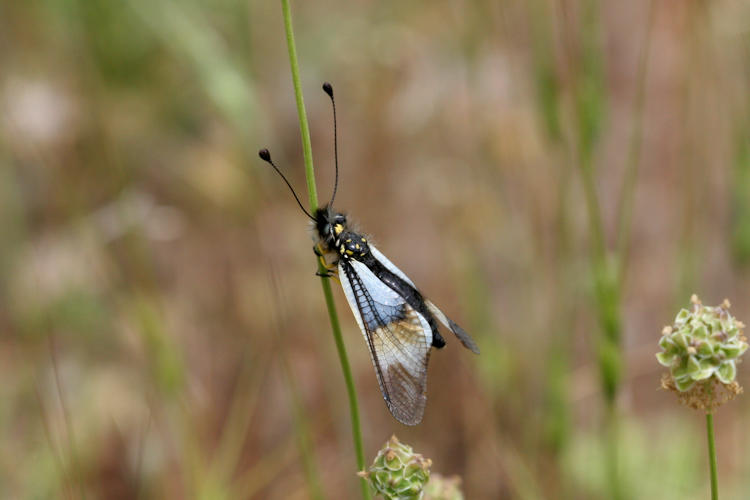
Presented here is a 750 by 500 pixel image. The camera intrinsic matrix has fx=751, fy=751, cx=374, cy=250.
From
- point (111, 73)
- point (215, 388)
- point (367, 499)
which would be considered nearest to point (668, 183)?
point (215, 388)

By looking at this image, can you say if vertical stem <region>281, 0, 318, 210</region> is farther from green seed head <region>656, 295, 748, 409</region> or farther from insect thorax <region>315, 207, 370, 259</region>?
green seed head <region>656, 295, 748, 409</region>

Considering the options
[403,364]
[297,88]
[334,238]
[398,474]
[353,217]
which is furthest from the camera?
[353,217]

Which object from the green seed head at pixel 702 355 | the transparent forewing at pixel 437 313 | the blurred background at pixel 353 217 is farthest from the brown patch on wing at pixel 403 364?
the blurred background at pixel 353 217

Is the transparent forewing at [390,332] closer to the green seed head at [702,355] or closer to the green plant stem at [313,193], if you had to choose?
the green plant stem at [313,193]

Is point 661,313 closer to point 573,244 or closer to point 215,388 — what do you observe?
point 573,244

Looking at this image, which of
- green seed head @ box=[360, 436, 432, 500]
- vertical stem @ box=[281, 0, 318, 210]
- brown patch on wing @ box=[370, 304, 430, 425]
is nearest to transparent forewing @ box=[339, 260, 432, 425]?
brown patch on wing @ box=[370, 304, 430, 425]

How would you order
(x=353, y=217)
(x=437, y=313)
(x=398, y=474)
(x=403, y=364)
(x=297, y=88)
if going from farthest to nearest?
(x=353, y=217)
(x=437, y=313)
(x=403, y=364)
(x=398, y=474)
(x=297, y=88)

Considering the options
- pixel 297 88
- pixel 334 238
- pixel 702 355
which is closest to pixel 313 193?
pixel 297 88

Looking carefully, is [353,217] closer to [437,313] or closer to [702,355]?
[437,313]
